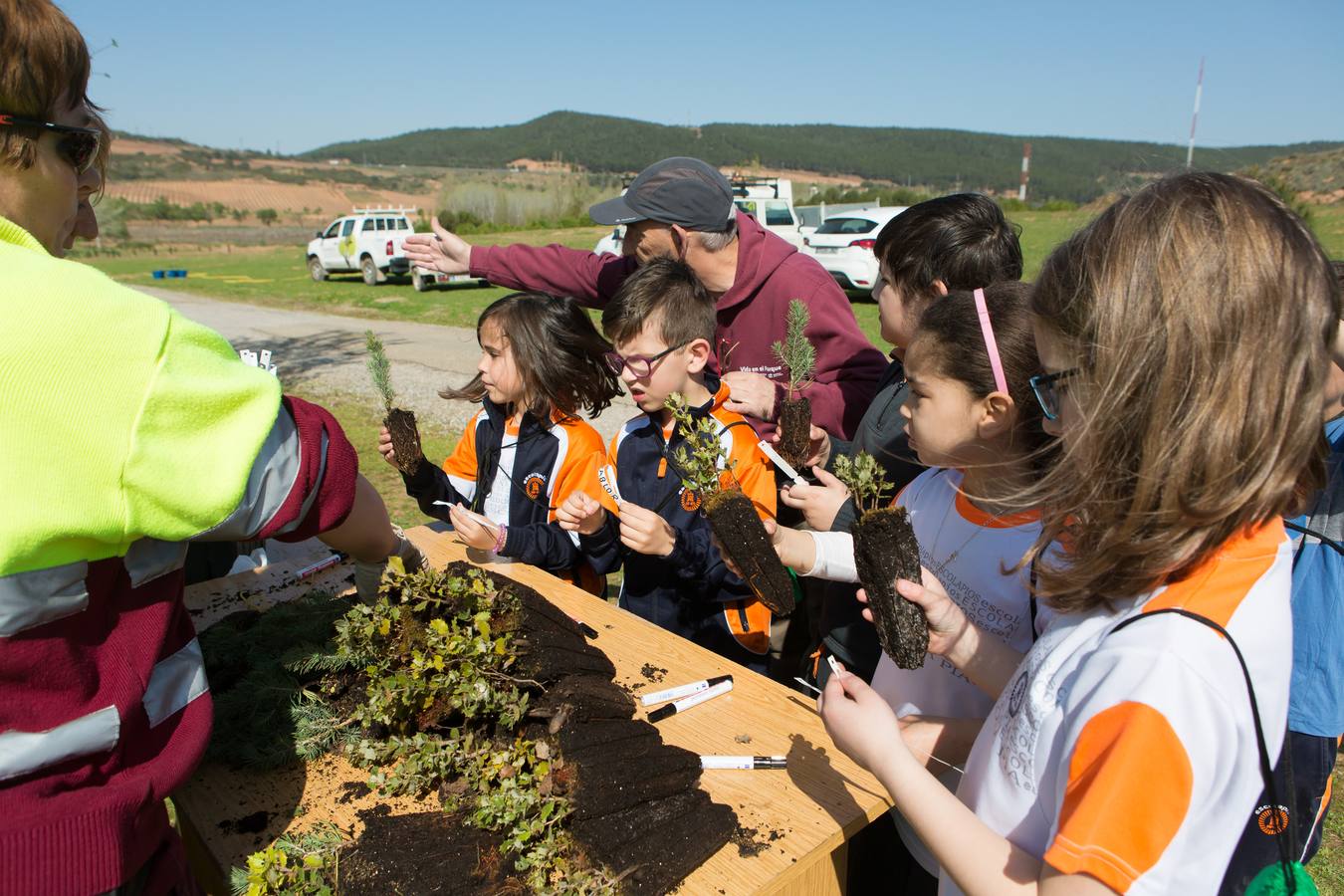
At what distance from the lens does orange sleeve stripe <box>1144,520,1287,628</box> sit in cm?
119

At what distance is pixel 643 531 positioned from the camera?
258 cm

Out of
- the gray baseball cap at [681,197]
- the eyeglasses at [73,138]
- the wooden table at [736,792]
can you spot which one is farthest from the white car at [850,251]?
the eyeglasses at [73,138]

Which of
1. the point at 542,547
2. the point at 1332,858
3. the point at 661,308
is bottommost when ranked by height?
the point at 1332,858

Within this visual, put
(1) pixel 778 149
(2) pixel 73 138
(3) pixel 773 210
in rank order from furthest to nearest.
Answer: (1) pixel 778 149
(3) pixel 773 210
(2) pixel 73 138

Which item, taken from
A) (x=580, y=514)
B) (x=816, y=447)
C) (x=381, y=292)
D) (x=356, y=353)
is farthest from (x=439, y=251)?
(x=381, y=292)

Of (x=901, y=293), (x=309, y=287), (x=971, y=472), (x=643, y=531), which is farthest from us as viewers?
(x=309, y=287)

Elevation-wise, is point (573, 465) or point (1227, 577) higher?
point (1227, 577)

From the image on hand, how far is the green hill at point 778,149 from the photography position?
102 metres

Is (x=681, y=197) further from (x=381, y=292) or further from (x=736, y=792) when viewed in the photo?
(x=381, y=292)

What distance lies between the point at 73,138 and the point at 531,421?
2189 millimetres

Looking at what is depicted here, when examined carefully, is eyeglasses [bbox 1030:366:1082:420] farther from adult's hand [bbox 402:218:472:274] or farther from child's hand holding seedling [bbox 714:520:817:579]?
adult's hand [bbox 402:218:472:274]

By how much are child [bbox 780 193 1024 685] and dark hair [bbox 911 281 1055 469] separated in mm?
533

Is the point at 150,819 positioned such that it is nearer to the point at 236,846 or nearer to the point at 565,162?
the point at 236,846

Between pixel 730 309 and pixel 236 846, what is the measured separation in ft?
9.26
